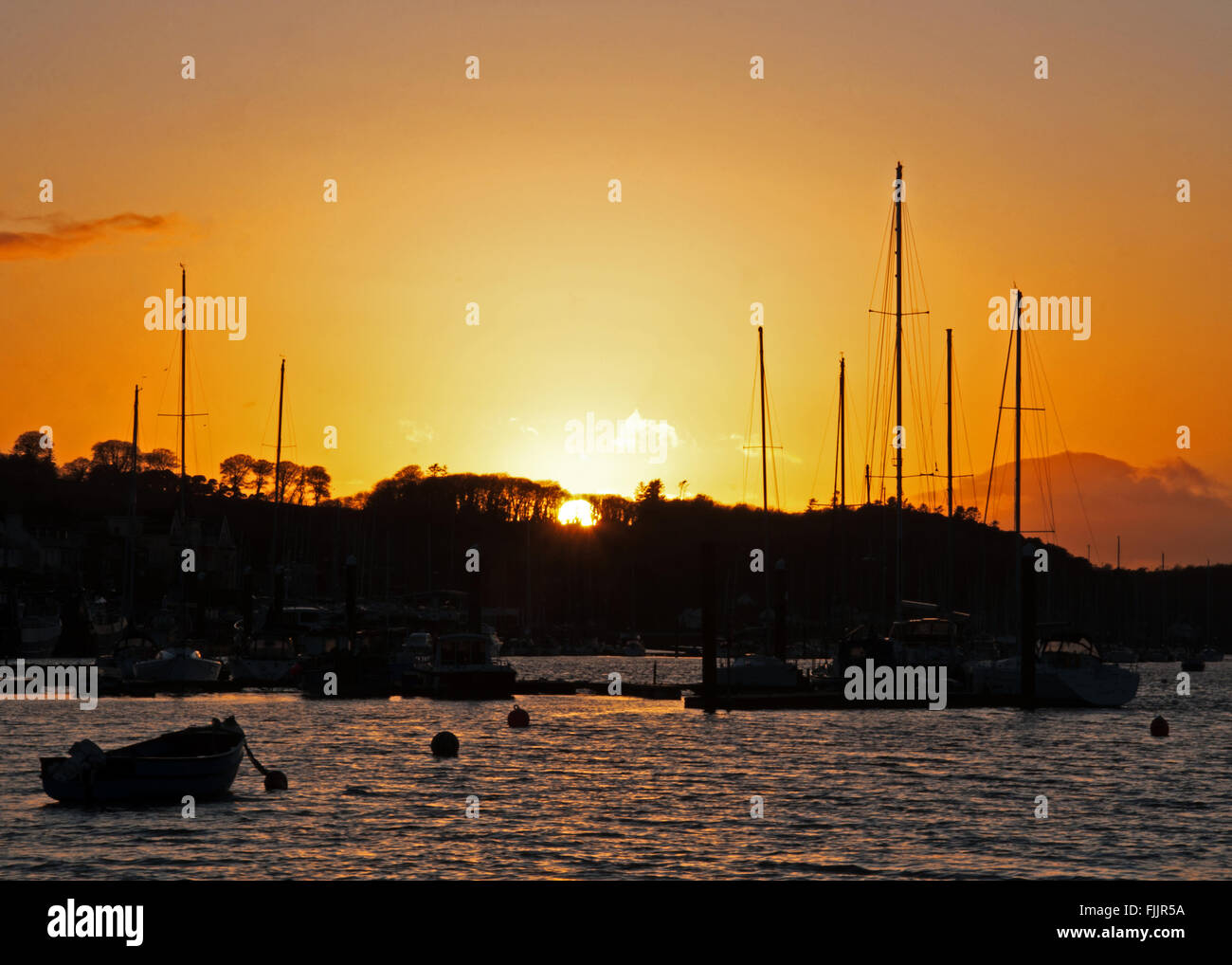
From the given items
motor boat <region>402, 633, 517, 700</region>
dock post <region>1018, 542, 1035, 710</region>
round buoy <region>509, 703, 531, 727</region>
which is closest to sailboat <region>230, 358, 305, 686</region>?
motor boat <region>402, 633, 517, 700</region>

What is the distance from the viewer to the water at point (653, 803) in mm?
26844

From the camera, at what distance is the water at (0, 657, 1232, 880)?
26844 mm

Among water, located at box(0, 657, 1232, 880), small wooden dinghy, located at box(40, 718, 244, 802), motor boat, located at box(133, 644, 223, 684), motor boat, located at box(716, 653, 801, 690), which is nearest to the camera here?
water, located at box(0, 657, 1232, 880)

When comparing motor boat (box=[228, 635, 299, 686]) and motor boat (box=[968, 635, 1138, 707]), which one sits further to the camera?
motor boat (box=[228, 635, 299, 686])

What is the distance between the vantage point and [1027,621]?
207 ft

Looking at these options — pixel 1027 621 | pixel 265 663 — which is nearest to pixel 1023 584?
pixel 1027 621

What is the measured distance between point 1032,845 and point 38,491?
587ft

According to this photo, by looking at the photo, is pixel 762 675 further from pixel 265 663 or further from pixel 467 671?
pixel 265 663

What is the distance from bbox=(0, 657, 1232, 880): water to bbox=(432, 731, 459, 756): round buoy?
921 mm

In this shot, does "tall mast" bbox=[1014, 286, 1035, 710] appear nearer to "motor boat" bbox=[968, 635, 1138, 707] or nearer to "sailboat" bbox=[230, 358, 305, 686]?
"motor boat" bbox=[968, 635, 1138, 707]

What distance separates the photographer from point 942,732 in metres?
59.4

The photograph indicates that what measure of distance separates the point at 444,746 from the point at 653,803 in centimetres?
1301
